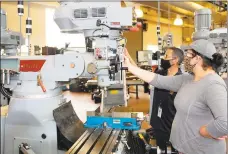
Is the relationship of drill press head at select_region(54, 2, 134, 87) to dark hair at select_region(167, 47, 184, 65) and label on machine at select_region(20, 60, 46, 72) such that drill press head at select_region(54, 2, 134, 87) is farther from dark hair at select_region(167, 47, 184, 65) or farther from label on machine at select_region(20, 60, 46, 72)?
dark hair at select_region(167, 47, 184, 65)

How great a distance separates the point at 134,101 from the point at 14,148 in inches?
172

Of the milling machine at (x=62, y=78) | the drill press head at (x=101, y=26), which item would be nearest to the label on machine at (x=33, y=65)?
the milling machine at (x=62, y=78)

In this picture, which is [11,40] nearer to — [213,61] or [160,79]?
[160,79]

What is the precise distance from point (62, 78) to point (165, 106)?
44.3 inches

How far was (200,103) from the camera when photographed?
1435 mm

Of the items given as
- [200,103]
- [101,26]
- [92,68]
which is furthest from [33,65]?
[200,103]

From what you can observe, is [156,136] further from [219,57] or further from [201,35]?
[201,35]

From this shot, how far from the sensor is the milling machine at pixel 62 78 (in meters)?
1.57

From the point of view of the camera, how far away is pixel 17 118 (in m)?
1.71

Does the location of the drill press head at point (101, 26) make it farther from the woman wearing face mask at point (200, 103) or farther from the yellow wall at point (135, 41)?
the yellow wall at point (135, 41)

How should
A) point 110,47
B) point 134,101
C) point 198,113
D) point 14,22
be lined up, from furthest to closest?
point 134,101 < point 14,22 < point 110,47 < point 198,113

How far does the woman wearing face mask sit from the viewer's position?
4.55 ft

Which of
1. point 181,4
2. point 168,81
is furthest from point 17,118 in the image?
point 181,4

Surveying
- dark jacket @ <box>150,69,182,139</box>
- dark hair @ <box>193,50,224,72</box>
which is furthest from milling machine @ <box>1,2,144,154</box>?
dark jacket @ <box>150,69,182,139</box>
